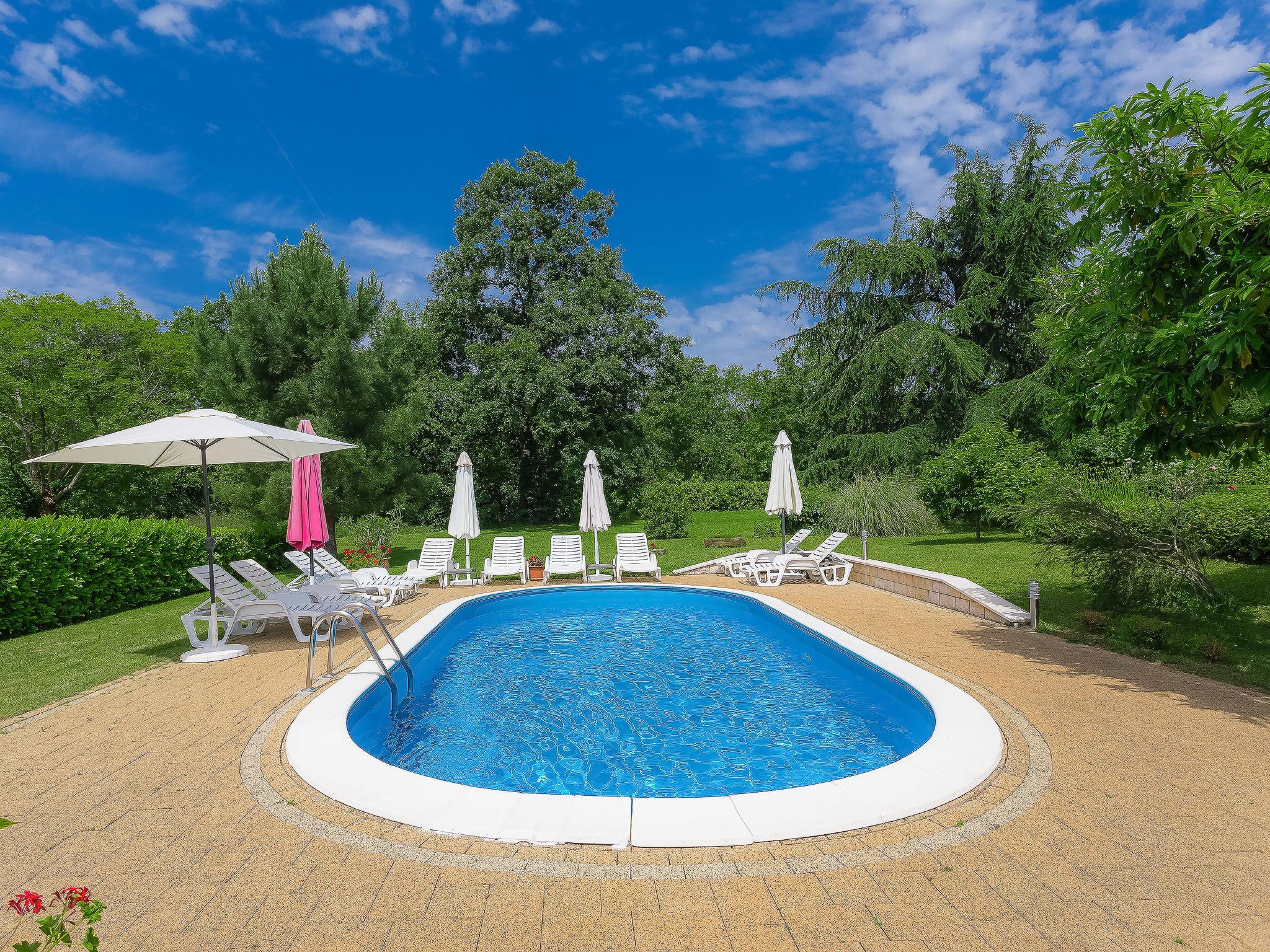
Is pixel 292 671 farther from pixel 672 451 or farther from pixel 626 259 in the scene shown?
pixel 672 451

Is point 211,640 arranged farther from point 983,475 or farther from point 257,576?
point 983,475

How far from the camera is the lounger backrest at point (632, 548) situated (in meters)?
13.6

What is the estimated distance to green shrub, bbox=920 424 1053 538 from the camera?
50.4ft

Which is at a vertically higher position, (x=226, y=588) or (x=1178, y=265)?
(x=1178, y=265)

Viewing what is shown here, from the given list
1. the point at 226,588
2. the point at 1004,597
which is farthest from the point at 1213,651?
the point at 226,588

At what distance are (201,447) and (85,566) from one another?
400 centimetres

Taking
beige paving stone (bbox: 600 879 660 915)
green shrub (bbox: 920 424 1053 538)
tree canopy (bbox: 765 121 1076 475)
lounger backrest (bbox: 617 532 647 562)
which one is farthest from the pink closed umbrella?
tree canopy (bbox: 765 121 1076 475)

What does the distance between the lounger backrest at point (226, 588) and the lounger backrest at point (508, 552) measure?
543 centimetres

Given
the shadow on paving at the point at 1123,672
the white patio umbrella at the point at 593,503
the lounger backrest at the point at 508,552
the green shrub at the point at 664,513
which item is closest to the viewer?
the shadow on paving at the point at 1123,672

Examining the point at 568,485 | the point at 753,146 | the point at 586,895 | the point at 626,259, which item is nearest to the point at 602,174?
the point at 626,259

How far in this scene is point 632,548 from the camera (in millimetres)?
13930

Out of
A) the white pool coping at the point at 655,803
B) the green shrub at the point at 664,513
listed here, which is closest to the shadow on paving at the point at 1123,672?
the white pool coping at the point at 655,803

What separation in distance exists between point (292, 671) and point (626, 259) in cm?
2707

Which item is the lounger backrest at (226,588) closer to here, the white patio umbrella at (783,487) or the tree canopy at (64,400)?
the white patio umbrella at (783,487)
